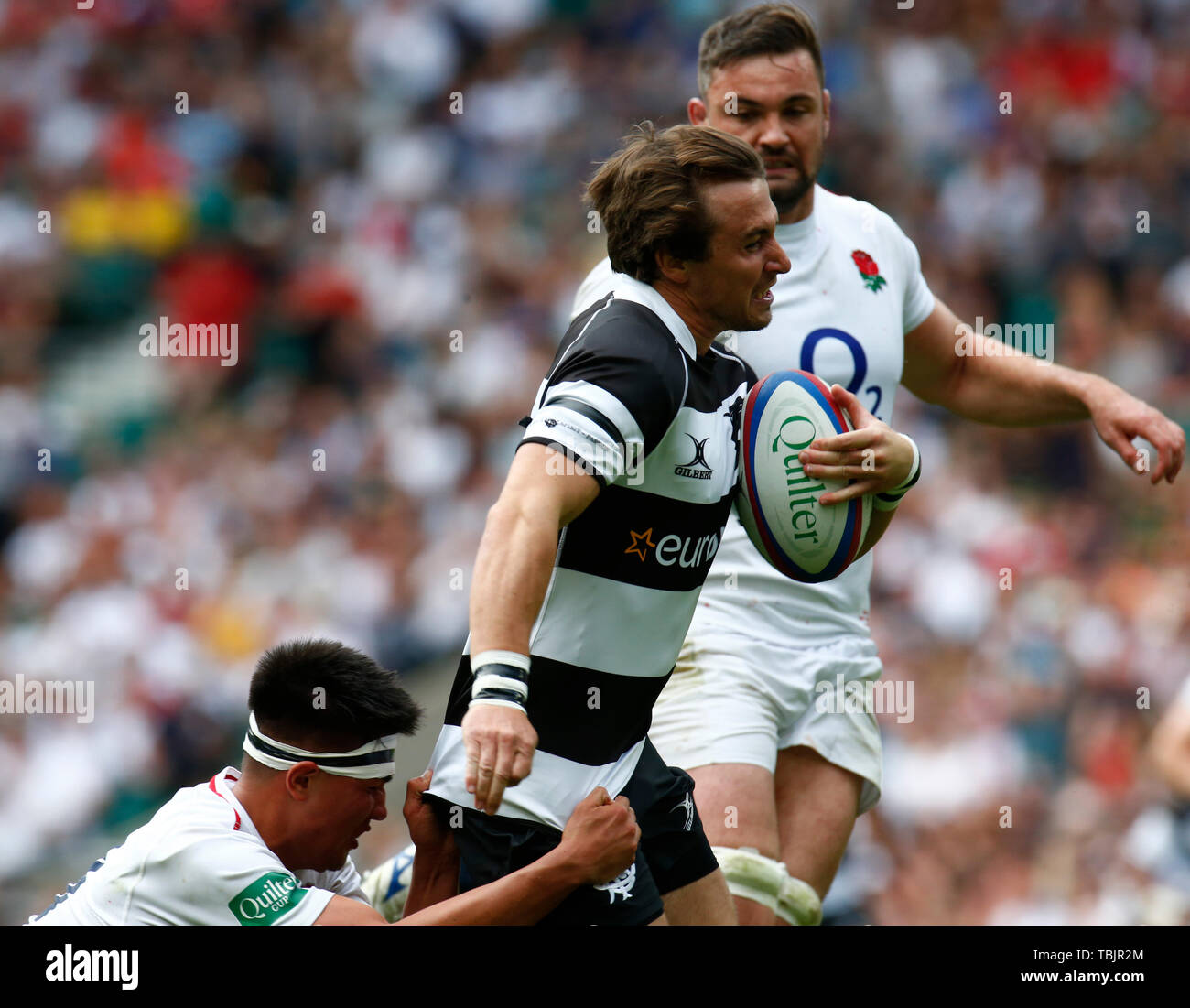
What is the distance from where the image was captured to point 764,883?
431 cm

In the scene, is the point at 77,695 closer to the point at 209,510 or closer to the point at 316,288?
the point at 209,510

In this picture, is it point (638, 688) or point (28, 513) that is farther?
point (28, 513)

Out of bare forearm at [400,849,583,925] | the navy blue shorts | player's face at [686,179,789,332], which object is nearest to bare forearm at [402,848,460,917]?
the navy blue shorts

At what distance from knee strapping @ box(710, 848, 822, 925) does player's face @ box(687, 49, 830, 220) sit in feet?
6.16

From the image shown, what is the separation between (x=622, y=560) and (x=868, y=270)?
185cm

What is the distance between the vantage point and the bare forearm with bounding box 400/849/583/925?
3311mm

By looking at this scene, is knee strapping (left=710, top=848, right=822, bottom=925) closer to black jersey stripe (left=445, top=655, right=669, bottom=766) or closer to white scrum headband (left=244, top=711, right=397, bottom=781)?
black jersey stripe (left=445, top=655, right=669, bottom=766)

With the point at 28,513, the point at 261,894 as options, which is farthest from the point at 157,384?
the point at 261,894

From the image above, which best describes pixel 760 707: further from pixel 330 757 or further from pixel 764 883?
pixel 330 757

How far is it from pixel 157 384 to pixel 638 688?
838cm

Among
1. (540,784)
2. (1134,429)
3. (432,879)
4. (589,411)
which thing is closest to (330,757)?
(432,879)

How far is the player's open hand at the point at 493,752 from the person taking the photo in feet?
9.41

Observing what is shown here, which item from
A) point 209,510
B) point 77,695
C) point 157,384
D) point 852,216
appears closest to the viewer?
point 852,216

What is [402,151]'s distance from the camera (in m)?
12.0
